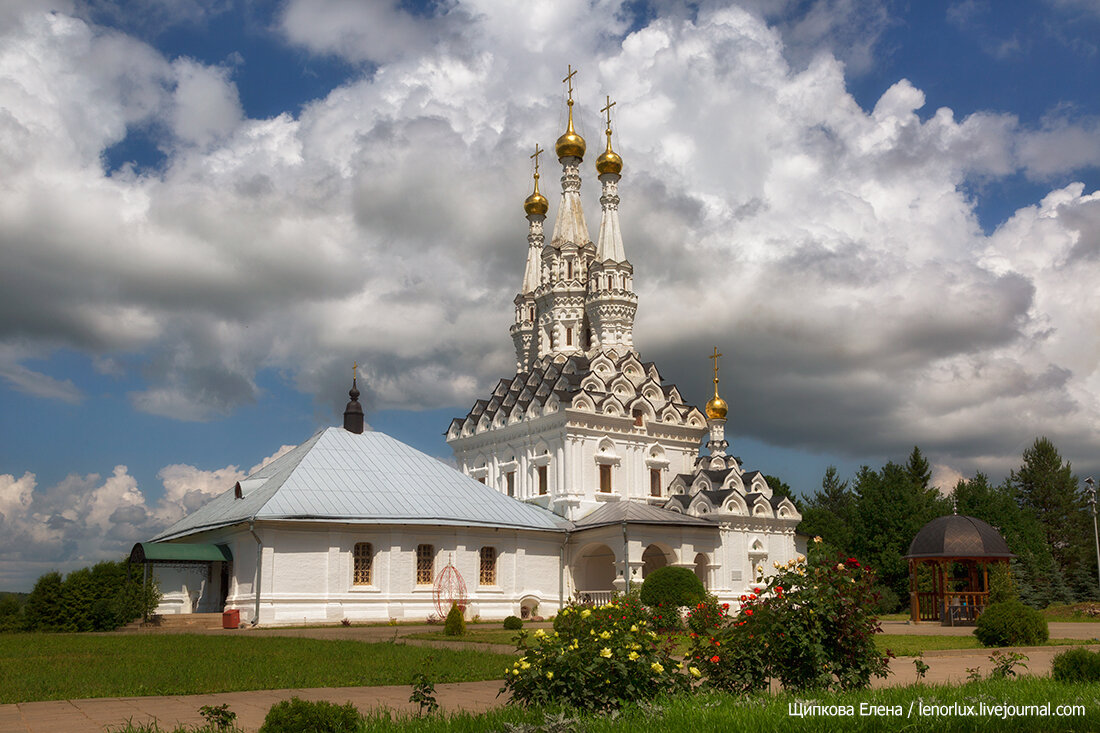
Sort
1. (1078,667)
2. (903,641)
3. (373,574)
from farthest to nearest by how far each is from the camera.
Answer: (373,574) → (903,641) → (1078,667)

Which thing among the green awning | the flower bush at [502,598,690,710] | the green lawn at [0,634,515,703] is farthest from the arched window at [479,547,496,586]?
the flower bush at [502,598,690,710]

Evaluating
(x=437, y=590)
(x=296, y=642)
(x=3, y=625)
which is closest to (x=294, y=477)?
(x=437, y=590)

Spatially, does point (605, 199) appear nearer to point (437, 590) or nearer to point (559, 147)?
point (559, 147)

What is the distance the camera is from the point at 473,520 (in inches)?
1258

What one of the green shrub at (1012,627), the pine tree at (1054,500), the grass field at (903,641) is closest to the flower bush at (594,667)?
the grass field at (903,641)

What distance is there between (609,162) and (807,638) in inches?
1574

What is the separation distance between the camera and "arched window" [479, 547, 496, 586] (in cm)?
3272

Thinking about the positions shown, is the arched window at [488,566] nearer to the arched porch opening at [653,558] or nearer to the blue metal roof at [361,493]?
the blue metal roof at [361,493]

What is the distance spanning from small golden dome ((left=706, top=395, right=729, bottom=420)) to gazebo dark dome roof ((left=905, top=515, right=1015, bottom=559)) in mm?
15809

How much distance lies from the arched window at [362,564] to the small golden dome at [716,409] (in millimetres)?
20462

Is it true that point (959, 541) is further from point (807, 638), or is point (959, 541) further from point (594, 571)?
point (807, 638)

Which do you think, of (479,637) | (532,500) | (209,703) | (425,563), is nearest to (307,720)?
(209,703)

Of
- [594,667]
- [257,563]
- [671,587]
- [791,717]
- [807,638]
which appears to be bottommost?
[671,587]

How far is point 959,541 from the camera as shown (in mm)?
28578
